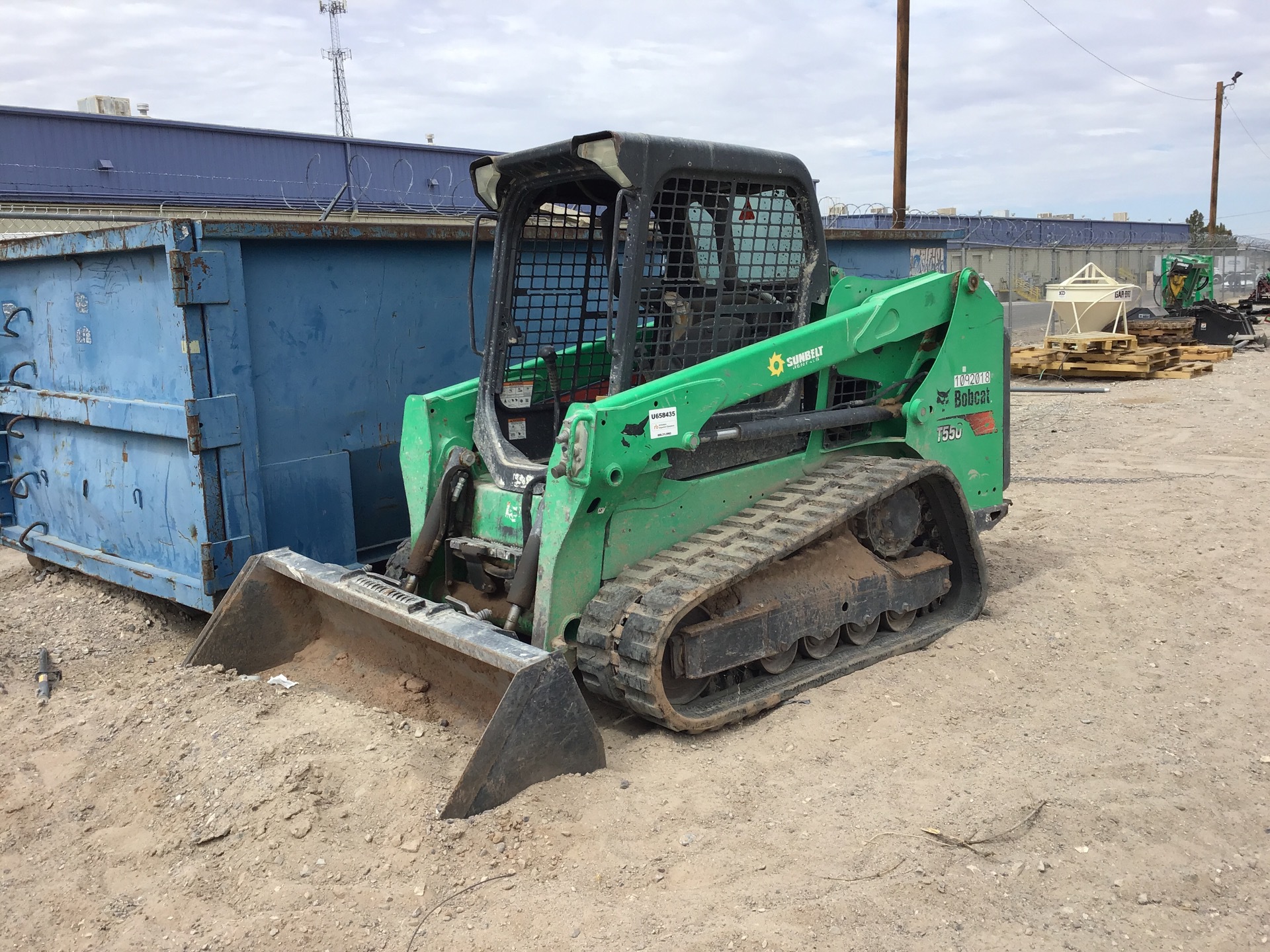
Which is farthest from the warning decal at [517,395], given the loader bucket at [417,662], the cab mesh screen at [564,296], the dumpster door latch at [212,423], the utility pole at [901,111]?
the utility pole at [901,111]

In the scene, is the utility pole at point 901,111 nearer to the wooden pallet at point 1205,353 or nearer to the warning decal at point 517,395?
the wooden pallet at point 1205,353

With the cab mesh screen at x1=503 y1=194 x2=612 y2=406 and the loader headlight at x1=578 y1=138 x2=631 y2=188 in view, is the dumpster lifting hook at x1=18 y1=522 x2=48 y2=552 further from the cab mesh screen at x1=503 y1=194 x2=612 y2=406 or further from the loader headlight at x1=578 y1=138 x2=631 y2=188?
the loader headlight at x1=578 y1=138 x2=631 y2=188

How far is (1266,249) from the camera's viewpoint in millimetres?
39812

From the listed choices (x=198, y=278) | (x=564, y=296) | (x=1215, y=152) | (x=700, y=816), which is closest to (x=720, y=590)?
(x=700, y=816)

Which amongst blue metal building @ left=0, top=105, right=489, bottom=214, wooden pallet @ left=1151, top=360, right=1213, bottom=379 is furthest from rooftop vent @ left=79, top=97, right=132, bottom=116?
wooden pallet @ left=1151, top=360, right=1213, bottom=379

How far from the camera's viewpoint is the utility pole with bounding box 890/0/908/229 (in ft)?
51.0

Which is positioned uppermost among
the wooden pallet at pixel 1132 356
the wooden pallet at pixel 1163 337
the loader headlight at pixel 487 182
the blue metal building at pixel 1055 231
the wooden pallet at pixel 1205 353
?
the blue metal building at pixel 1055 231

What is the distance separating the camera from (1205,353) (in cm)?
1750

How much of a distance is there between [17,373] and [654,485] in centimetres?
402

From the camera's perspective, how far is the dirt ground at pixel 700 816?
8.96 feet

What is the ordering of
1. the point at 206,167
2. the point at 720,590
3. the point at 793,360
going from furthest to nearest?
the point at 206,167, the point at 793,360, the point at 720,590

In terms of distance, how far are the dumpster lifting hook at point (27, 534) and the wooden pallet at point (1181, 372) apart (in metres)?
15.1

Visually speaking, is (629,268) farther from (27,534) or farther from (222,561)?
(27,534)

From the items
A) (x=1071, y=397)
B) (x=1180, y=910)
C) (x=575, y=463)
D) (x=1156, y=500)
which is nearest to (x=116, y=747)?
(x=575, y=463)
